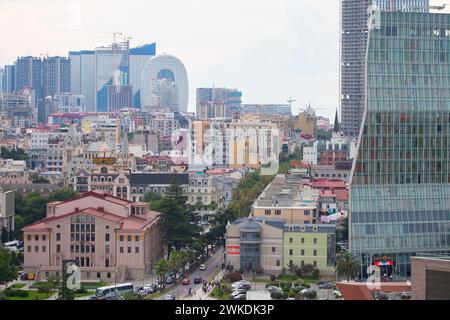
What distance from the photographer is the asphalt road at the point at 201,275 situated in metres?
12.6

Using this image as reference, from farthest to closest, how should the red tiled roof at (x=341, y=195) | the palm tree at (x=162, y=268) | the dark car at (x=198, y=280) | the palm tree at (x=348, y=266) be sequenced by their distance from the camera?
the red tiled roof at (x=341, y=195) < the dark car at (x=198, y=280) < the palm tree at (x=162, y=268) < the palm tree at (x=348, y=266)

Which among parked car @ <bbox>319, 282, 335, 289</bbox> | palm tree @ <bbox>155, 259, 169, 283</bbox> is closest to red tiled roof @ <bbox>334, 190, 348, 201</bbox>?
parked car @ <bbox>319, 282, 335, 289</bbox>

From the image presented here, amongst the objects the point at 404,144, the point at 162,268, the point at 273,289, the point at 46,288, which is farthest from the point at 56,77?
the point at 273,289

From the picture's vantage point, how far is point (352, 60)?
45969 millimetres

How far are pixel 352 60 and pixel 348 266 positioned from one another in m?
33.5

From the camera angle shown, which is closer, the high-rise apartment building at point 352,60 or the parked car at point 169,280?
the parked car at point 169,280

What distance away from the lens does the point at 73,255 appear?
14.5 m

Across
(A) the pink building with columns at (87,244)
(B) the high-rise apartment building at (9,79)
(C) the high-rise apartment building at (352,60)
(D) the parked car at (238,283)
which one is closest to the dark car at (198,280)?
(D) the parked car at (238,283)

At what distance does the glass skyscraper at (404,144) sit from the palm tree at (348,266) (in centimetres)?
52

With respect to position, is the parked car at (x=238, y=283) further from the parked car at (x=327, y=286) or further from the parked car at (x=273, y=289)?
the parked car at (x=327, y=286)
